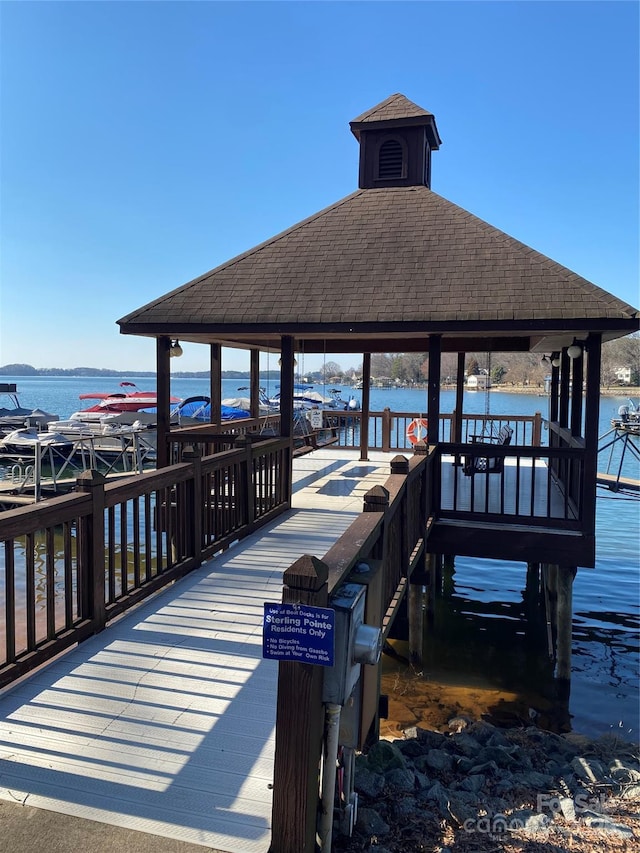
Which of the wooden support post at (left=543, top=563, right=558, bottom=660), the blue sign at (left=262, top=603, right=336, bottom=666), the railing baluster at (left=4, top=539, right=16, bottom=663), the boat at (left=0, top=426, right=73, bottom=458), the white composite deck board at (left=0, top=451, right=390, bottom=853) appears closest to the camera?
the blue sign at (left=262, top=603, right=336, bottom=666)

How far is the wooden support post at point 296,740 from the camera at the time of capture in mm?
2418

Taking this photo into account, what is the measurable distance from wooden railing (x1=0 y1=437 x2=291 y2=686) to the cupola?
18.5 feet

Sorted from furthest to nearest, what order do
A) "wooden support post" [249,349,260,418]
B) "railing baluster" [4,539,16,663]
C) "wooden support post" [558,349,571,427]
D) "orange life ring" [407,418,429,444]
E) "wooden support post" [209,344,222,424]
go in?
"orange life ring" [407,418,429,444], "wooden support post" [249,349,260,418], "wooden support post" [209,344,222,424], "wooden support post" [558,349,571,427], "railing baluster" [4,539,16,663]

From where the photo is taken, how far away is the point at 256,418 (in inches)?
467

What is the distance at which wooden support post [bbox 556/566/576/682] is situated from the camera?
7949mm

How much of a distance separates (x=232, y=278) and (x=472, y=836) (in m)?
7.64

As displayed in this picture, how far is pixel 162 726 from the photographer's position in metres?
3.28

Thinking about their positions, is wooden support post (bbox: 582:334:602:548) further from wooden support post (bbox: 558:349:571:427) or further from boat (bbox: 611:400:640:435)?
boat (bbox: 611:400:640:435)

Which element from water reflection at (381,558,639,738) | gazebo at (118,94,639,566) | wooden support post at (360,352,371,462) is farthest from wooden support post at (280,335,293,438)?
wooden support post at (360,352,371,462)

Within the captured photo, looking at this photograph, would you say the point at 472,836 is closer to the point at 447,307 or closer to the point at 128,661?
the point at 128,661

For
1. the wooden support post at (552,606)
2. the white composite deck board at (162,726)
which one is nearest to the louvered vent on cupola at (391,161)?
the wooden support post at (552,606)

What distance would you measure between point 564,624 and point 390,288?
476 centimetres

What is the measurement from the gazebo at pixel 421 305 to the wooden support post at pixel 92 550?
427cm

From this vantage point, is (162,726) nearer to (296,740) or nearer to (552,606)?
(296,740)
